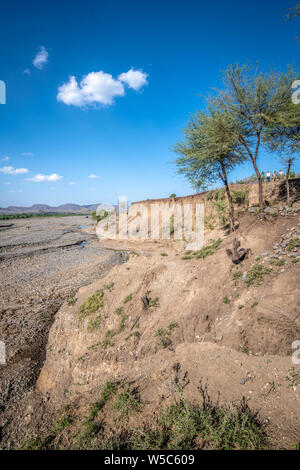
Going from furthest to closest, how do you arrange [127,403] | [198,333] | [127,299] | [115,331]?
[127,299] < [115,331] < [198,333] < [127,403]

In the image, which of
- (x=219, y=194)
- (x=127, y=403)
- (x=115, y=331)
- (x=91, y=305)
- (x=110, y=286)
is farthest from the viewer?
(x=219, y=194)

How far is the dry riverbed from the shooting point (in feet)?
20.5

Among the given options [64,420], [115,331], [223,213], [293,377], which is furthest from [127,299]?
[223,213]

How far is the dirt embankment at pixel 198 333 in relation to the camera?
14.6ft

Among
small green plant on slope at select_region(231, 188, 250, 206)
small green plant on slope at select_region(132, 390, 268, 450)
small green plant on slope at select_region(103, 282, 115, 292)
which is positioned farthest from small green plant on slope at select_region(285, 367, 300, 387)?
small green plant on slope at select_region(231, 188, 250, 206)

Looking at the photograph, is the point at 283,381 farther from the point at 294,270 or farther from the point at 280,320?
the point at 294,270

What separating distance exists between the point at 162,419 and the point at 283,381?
2731 mm

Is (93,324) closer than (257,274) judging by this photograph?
No

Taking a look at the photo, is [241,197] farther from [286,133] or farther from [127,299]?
[127,299]

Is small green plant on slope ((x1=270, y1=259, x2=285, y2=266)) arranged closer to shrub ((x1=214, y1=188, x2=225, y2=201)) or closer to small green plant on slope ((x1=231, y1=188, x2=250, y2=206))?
small green plant on slope ((x1=231, y1=188, x2=250, y2=206))

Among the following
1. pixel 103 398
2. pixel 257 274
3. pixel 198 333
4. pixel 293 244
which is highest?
pixel 293 244

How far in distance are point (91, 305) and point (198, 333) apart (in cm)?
491

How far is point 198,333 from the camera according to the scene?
250 inches
